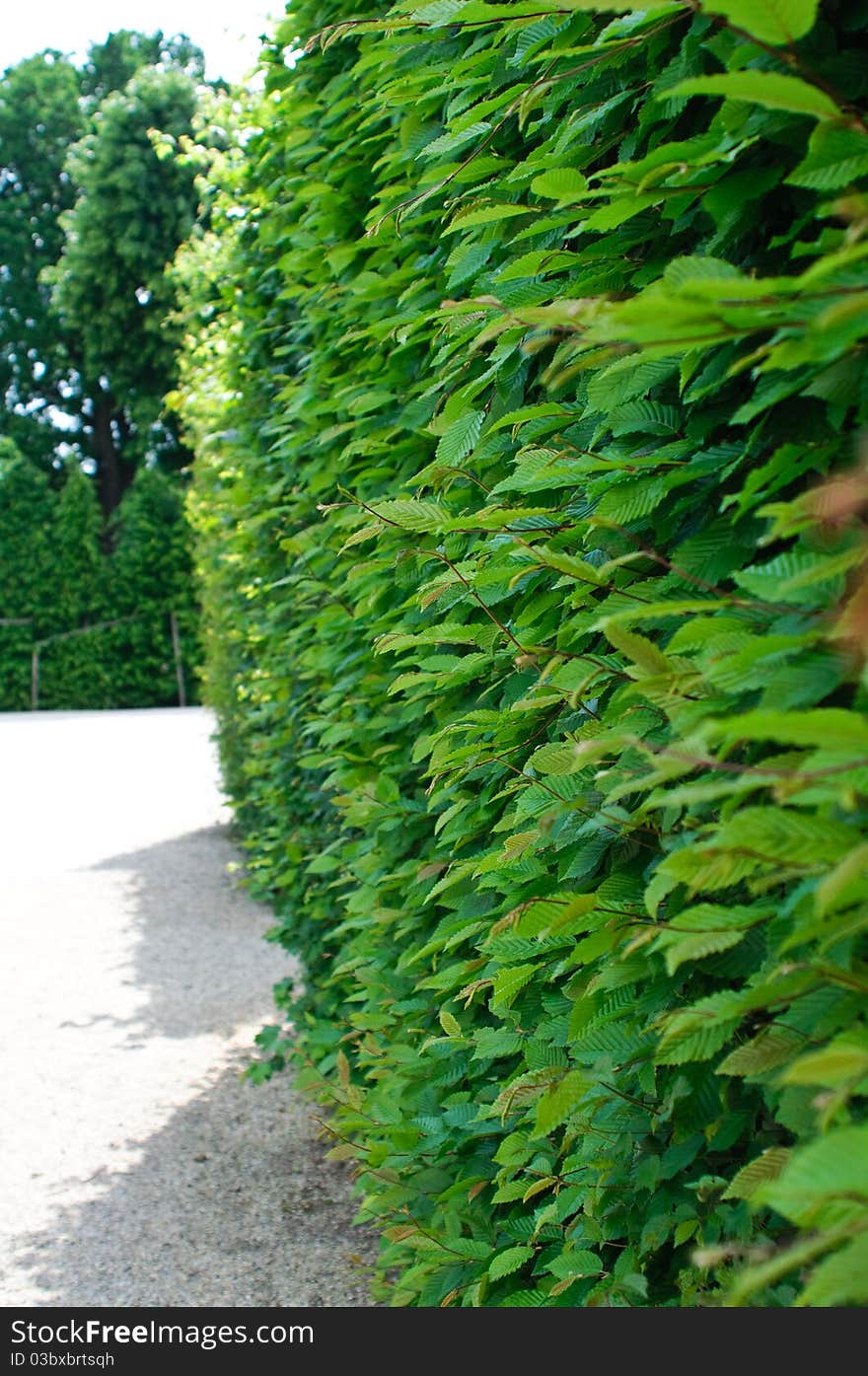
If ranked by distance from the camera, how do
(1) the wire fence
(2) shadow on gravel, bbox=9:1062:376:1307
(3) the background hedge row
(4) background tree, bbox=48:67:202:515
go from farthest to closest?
(4) background tree, bbox=48:67:202:515 < (3) the background hedge row < (1) the wire fence < (2) shadow on gravel, bbox=9:1062:376:1307

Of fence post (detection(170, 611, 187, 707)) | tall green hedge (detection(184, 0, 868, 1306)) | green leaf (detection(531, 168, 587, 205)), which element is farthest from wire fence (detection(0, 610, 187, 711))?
green leaf (detection(531, 168, 587, 205))

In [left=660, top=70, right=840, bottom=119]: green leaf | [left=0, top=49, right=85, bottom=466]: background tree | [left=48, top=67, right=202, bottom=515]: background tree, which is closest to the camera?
[left=660, top=70, right=840, bottom=119]: green leaf

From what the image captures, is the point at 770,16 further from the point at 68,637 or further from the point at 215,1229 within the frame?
the point at 68,637

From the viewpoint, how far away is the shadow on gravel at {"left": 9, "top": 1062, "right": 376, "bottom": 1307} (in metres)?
3.31

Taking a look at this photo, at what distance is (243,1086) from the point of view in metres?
4.91

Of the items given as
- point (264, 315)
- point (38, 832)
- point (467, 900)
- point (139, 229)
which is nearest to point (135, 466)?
point (139, 229)

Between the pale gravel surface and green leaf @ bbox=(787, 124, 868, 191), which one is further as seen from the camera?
the pale gravel surface

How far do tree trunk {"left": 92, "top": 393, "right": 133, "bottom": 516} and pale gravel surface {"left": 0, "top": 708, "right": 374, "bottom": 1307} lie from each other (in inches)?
955

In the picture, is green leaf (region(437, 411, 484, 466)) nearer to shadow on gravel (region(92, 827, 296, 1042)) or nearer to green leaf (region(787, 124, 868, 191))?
green leaf (region(787, 124, 868, 191))

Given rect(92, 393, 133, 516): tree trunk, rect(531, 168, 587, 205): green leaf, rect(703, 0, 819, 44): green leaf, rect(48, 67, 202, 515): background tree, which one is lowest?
rect(703, 0, 819, 44): green leaf

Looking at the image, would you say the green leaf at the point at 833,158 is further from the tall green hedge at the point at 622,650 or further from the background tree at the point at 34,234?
the background tree at the point at 34,234

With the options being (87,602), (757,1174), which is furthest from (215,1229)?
(87,602)

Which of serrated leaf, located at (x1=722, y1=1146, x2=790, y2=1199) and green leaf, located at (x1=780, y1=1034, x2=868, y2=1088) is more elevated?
green leaf, located at (x1=780, y1=1034, x2=868, y2=1088)

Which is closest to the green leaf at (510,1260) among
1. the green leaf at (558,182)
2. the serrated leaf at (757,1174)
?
the serrated leaf at (757,1174)
